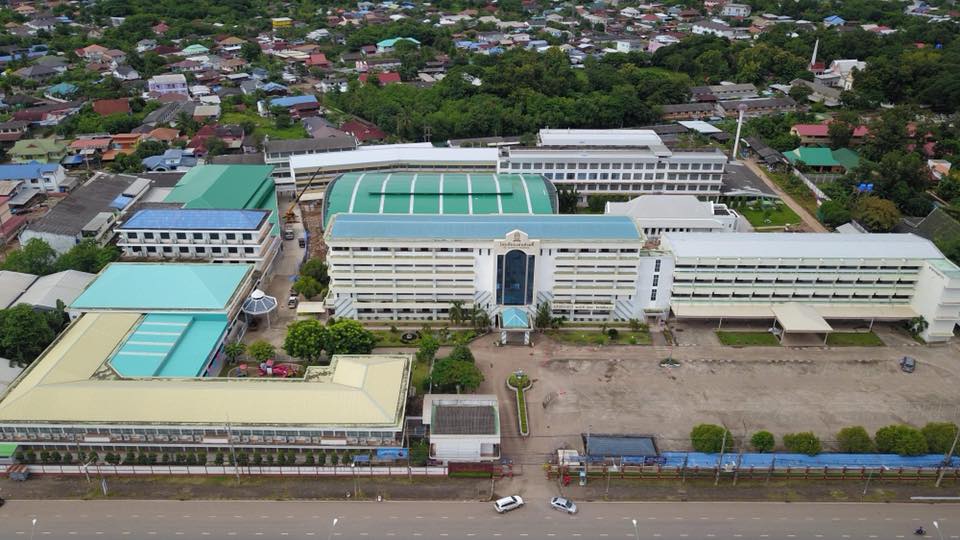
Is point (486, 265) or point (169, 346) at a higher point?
point (486, 265)

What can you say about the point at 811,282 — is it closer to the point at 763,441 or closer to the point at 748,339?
the point at 748,339

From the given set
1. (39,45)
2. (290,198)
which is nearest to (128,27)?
(39,45)

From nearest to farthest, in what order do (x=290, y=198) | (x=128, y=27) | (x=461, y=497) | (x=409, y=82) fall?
(x=461, y=497)
(x=290, y=198)
(x=409, y=82)
(x=128, y=27)

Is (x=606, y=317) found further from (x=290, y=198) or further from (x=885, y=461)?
(x=290, y=198)

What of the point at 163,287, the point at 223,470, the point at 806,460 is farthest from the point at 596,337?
the point at 163,287

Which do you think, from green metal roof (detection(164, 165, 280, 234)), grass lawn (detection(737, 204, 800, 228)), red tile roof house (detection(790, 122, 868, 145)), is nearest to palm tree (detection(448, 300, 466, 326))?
green metal roof (detection(164, 165, 280, 234))

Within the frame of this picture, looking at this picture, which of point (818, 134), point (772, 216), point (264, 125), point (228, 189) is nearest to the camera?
point (228, 189)
